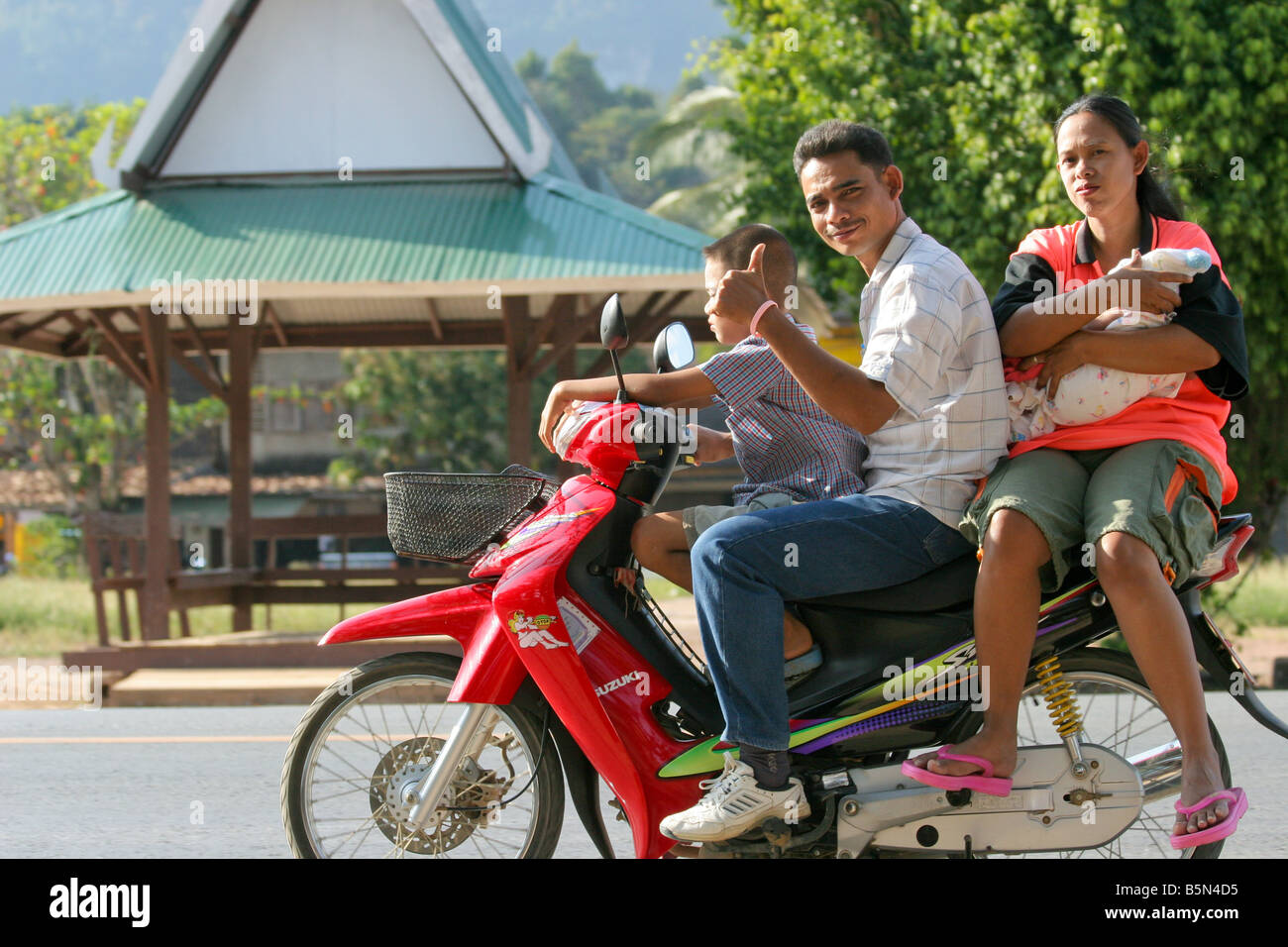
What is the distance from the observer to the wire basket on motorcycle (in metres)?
3.52

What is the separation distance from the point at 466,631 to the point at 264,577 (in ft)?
31.1

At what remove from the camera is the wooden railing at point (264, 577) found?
1164 cm

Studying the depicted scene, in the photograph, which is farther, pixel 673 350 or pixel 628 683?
pixel 628 683

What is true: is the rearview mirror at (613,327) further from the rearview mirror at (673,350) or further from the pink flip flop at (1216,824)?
the pink flip flop at (1216,824)

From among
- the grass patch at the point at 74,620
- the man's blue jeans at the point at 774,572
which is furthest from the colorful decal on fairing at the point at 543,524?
the grass patch at the point at 74,620

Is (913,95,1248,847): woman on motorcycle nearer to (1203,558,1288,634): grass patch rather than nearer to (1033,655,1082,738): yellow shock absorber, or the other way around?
(1033,655,1082,738): yellow shock absorber

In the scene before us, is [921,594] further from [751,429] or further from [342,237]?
[342,237]

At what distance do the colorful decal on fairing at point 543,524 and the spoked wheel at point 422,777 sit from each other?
0.38 m

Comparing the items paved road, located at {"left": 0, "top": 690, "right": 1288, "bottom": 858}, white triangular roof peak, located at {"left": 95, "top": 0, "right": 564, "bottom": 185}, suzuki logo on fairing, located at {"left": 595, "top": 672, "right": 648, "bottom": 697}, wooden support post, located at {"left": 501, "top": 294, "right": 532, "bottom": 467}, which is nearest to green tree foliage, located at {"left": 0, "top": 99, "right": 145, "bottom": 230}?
white triangular roof peak, located at {"left": 95, "top": 0, "right": 564, "bottom": 185}

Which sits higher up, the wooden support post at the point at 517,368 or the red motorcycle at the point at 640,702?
the wooden support post at the point at 517,368

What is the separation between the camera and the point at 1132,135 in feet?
11.1

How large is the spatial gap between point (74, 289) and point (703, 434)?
25.8 feet

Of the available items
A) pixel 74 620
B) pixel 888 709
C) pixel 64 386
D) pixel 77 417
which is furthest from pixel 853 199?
pixel 64 386
